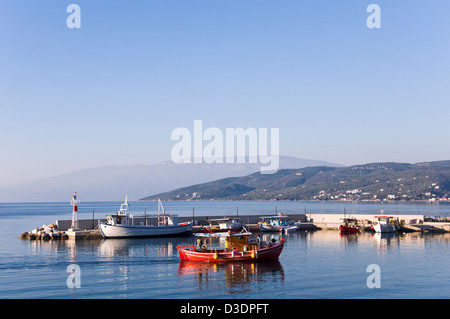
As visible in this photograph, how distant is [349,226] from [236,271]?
44.4 metres

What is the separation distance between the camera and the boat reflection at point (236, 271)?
36559mm

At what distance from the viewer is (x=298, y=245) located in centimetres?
5969

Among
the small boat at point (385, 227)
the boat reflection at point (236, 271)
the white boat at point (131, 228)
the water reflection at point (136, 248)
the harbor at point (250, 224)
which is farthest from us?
the small boat at point (385, 227)

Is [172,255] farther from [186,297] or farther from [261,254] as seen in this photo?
[186,297]

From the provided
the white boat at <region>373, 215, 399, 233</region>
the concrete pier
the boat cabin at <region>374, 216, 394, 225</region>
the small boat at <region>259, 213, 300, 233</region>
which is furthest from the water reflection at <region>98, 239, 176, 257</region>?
the boat cabin at <region>374, 216, 394, 225</region>

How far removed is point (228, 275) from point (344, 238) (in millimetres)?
34719

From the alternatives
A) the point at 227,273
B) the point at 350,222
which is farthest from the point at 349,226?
the point at 227,273

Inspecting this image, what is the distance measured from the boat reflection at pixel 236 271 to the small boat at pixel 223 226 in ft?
94.3

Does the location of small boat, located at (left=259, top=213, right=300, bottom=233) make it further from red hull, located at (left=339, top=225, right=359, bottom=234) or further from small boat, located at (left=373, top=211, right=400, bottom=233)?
small boat, located at (left=373, top=211, right=400, bottom=233)

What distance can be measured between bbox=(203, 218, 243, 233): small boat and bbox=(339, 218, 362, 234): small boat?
16.7 metres

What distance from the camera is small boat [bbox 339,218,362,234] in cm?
7613

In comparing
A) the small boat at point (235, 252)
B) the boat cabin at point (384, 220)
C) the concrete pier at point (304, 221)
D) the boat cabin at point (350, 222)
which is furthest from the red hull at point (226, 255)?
the boat cabin at point (350, 222)

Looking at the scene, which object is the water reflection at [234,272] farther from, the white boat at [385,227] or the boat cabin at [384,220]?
the boat cabin at [384,220]
